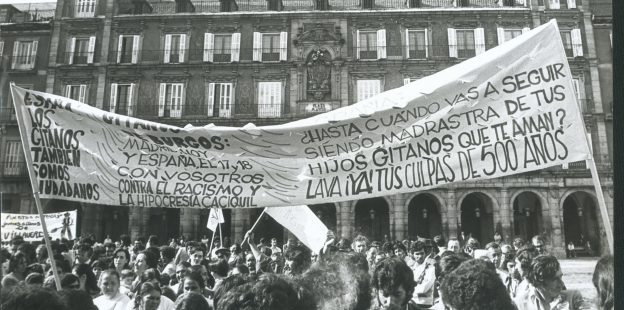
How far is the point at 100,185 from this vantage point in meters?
4.47

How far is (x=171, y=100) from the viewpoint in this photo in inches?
1115

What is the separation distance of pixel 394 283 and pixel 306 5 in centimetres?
2957

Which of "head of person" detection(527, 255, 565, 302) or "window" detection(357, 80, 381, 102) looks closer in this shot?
"head of person" detection(527, 255, 565, 302)

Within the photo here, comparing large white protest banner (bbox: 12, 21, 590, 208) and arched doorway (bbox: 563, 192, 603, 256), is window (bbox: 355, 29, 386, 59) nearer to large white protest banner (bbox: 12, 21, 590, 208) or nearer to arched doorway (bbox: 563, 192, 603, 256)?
arched doorway (bbox: 563, 192, 603, 256)

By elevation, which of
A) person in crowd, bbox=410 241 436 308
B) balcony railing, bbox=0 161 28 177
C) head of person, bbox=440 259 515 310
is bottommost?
person in crowd, bbox=410 241 436 308

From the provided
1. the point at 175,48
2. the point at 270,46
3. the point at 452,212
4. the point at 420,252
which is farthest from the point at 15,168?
the point at 420,252

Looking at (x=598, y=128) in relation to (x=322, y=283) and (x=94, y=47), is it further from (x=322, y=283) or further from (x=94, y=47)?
(x=94, y=47)

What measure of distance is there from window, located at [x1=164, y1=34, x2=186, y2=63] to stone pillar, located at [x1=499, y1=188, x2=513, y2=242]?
20.8 metres

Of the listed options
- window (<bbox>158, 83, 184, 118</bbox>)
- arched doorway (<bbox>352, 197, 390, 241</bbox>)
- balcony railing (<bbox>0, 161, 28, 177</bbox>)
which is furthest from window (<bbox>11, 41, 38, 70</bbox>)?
arched doorway (<bbox>352, 197, 390, 241</bbox>)

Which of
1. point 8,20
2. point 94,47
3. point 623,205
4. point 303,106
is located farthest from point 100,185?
point 8,20

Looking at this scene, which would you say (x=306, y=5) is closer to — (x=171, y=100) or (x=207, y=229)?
(x=171, y=100)

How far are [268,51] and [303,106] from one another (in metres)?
4.26

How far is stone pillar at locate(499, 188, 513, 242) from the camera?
25.9 meters

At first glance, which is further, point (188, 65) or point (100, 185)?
point (188, 65)
